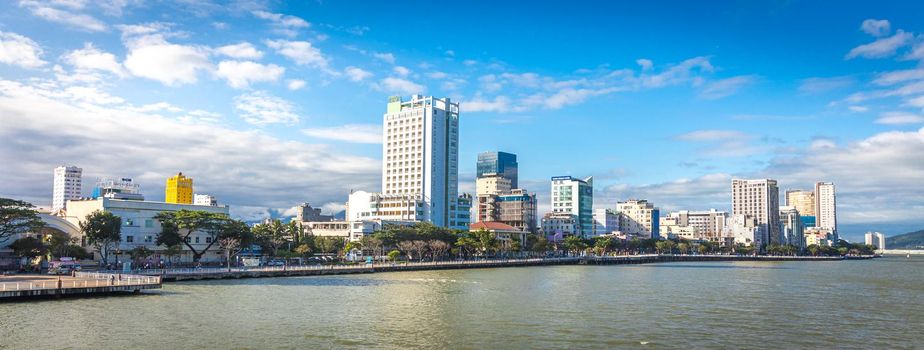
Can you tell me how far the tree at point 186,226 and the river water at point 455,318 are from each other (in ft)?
106

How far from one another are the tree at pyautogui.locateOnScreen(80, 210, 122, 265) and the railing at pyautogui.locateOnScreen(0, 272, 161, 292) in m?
23.9

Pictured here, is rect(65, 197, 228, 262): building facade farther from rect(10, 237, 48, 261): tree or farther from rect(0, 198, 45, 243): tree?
rect(0, 198, 45, 243): tree

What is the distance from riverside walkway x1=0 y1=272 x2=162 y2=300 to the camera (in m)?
72.4

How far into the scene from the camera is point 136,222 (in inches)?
5148

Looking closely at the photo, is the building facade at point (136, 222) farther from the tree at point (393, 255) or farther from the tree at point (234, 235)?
the tree at point (393, 255)

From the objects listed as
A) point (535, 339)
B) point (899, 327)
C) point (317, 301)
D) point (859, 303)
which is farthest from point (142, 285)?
point (859, 303)

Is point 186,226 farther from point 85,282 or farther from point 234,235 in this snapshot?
point 85,282

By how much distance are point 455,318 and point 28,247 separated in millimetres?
70749

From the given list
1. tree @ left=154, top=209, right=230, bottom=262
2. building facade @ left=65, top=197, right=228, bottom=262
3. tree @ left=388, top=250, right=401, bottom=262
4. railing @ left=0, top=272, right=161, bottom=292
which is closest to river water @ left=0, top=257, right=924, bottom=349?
railing @ left=0, top=272, right=161, bottom=292

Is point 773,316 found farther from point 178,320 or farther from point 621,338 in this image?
point 178,320

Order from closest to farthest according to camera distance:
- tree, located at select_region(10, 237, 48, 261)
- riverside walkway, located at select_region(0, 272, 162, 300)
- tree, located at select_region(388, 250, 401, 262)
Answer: riverside walkway, located at select_region(0, 272, 162, 300)
tree, located at select_region(10, 237, 48, 261)
tree, located at select_region(388, 250, 401, 262)

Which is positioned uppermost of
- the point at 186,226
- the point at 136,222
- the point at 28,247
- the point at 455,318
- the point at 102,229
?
the point at 136,222

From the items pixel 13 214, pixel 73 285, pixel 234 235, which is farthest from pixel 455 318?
pixel 234 235

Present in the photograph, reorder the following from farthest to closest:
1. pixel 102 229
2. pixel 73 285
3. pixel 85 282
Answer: pixel 102 229 < pixel 85 282 < pixel 73 285
